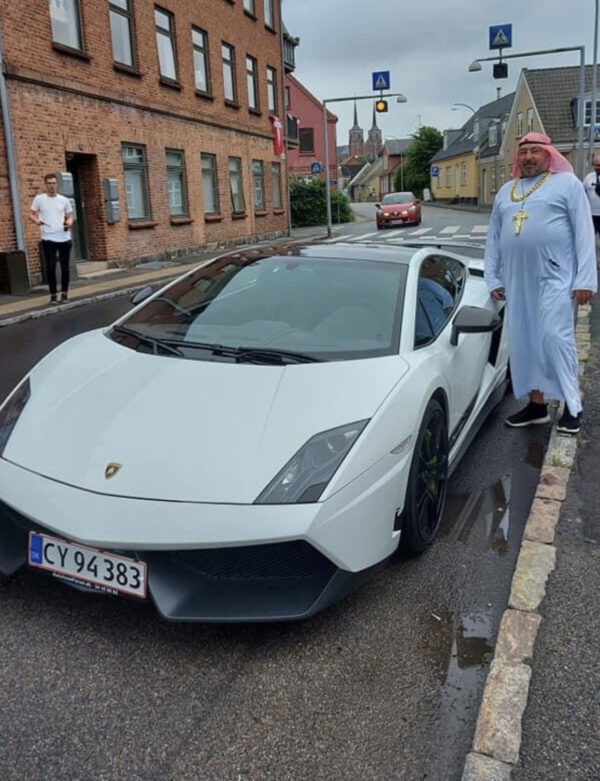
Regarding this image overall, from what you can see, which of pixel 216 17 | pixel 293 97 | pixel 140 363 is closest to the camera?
pixel 140 363

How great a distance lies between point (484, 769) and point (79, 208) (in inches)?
622

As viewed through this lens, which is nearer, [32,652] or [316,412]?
[32,652]

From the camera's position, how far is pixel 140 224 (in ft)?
57.7

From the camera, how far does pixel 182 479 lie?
101 inches

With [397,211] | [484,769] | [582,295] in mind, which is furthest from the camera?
[397,211]

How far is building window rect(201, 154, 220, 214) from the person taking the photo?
2191cm

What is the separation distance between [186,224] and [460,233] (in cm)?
1192

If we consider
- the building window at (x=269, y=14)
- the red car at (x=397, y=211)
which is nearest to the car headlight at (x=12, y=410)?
the building window at (x=269, y=14)

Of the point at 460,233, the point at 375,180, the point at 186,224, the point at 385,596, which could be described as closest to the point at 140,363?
the point at 385,596

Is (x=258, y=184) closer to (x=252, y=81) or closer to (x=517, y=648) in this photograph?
(x=252, y=81)

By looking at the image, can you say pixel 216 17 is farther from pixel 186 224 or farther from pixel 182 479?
pixel 182 479

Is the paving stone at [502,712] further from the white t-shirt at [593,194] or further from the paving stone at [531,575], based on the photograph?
the white t-shirt at [593,194]

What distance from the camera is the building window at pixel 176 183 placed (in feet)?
64.4

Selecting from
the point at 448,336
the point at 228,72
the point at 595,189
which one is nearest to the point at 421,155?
the point at 228,72
